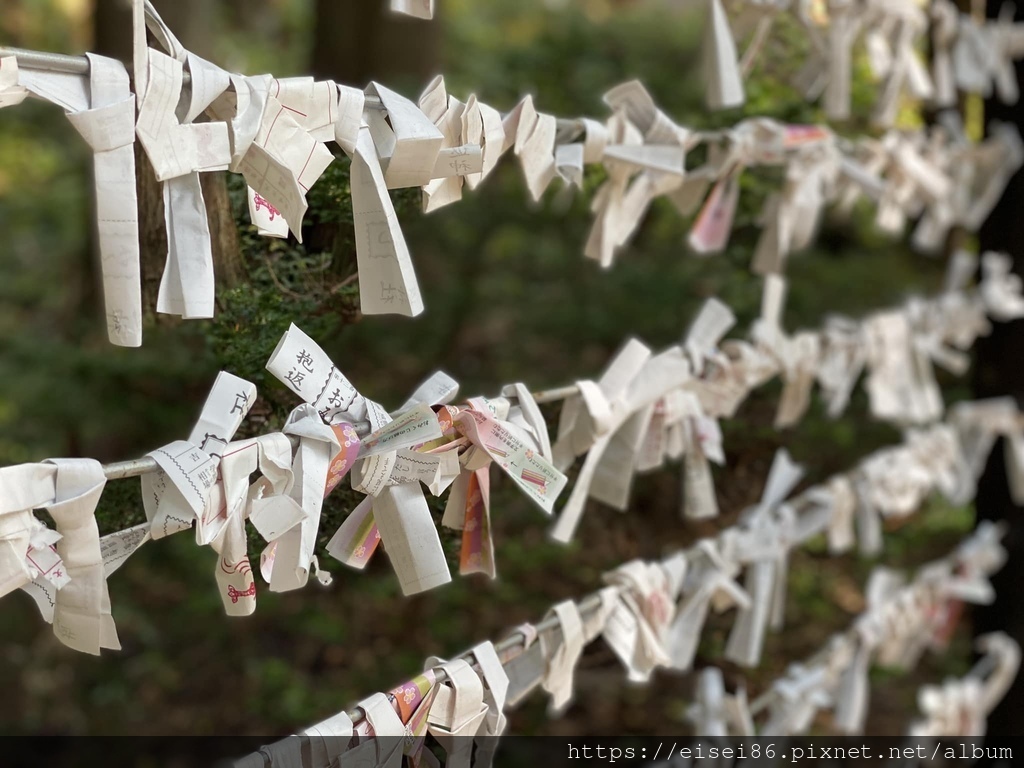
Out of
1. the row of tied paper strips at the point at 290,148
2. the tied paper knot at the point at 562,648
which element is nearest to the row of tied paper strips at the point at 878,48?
the row of tied paper strips at the point at 290,148

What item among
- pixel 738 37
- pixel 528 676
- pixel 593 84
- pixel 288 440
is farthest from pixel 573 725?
pixel 593 84

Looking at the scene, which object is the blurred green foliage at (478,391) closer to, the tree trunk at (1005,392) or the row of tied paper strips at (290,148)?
the row of tied paper strips at (290,148)

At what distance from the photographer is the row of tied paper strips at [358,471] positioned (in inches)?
17.3

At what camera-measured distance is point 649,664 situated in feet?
2.48

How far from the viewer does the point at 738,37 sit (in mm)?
856

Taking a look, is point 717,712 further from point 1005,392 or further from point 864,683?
point 1005,392

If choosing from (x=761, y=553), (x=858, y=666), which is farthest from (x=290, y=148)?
(x=858, y=666)

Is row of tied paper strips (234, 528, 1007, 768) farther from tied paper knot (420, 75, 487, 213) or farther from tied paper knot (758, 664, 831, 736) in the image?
tied paper knot (420, 75, 487, 213)

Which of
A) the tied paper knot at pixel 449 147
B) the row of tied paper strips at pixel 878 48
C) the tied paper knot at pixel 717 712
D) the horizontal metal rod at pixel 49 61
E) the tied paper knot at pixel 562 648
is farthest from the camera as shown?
the tied paper knot at pixel 717 712

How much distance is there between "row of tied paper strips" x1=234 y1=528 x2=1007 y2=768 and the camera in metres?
0.54

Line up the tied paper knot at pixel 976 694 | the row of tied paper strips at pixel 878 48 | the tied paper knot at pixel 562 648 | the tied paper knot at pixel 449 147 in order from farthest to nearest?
the tied paper knot at pixel 976 694 → the row of tied paper strips at pixel 878 48 → the tied paper knot at pixel 562 648 → the tied paper knot at pixel 449 147

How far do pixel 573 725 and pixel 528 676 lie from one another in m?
1.00

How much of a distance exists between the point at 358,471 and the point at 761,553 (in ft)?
1.71

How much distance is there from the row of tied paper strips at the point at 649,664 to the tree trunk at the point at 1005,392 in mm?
25
